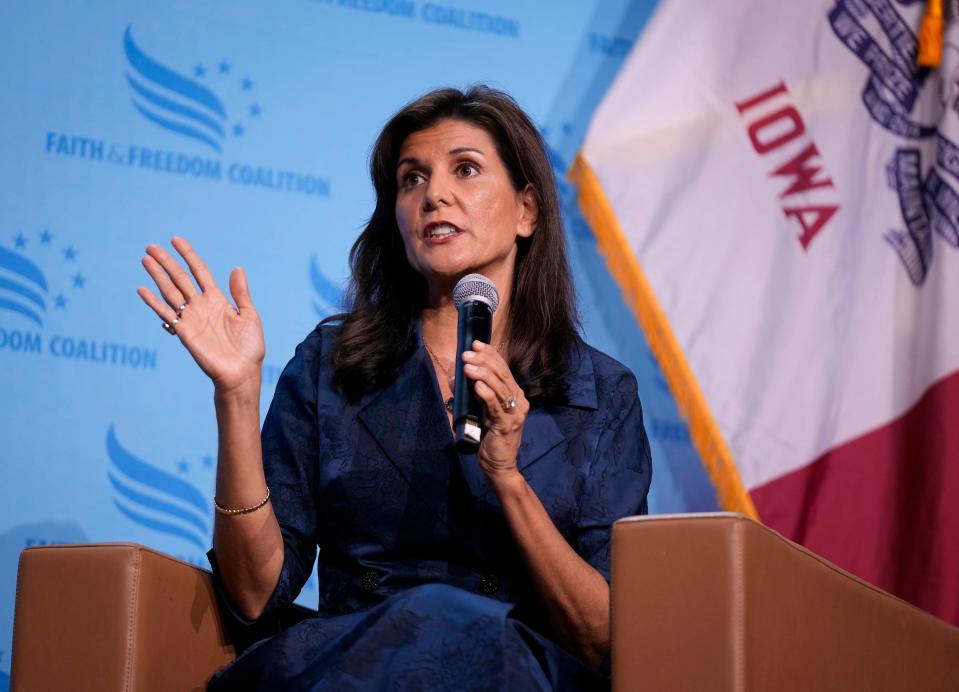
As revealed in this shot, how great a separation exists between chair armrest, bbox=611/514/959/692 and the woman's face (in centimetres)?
72

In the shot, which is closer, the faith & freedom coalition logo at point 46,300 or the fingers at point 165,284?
the fingers at point 165,284

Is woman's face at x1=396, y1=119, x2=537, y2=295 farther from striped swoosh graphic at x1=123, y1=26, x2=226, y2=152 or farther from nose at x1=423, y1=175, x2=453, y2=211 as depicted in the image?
striped swoosh graphic at x1=123, y1=26, x2=226, y2=152

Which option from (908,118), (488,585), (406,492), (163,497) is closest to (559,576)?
(488,585)

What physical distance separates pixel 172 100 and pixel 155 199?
218 millimetres

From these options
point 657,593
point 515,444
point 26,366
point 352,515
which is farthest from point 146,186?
point 657,593

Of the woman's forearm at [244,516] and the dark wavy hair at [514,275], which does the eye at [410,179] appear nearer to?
the dark wavy hair at [514,275]

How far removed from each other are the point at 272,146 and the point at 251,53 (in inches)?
8.2

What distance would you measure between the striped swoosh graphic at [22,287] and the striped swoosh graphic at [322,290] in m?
0.55

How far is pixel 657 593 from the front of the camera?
1248mm

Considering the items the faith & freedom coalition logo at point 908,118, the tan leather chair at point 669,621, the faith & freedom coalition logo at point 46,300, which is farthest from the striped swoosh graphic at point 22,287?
the faith & freedom coalition logo at point 908,118

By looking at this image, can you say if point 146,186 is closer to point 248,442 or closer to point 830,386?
point 248,442

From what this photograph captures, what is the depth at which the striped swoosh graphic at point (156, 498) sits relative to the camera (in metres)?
2.25

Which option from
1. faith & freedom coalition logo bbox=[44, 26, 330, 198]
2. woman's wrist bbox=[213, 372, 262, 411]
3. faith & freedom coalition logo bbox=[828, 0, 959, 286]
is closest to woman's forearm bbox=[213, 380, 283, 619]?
woman's wrist bbox=[213, 372, 262, 411]

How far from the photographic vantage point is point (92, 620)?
4.75 ft
